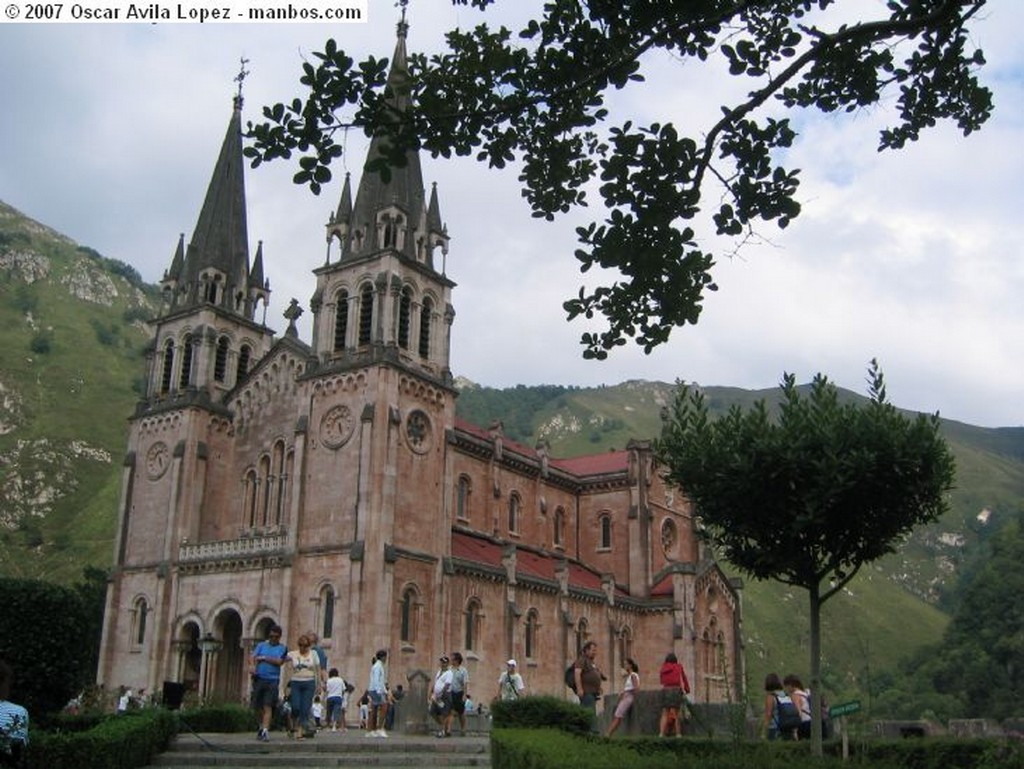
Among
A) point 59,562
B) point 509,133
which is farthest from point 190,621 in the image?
point 59,562

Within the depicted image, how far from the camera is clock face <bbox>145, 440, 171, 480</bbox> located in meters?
46.0

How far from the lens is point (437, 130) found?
9.91 m

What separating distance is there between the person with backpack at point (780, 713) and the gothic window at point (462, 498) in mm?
27849

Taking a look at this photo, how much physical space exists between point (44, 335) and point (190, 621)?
383 feet

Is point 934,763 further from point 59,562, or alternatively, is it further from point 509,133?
point 59,562

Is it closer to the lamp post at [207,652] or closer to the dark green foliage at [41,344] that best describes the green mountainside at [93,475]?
the dark green foliage at [41,344]

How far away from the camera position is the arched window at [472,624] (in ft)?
132

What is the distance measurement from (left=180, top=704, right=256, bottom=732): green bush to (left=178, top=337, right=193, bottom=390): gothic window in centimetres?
2457

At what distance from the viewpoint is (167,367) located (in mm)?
48562

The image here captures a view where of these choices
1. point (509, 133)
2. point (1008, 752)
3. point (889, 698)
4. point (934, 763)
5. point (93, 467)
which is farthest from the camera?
point (93, 467)

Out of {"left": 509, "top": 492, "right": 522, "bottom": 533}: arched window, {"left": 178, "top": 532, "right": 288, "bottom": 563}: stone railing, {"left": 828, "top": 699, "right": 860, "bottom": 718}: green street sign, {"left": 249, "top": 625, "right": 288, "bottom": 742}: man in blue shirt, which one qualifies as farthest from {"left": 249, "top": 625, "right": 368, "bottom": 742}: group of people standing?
{"left": 509, "top": 492, "right": 522, "bottom": 533}: arched window

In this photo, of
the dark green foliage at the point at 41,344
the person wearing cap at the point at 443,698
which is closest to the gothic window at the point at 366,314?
the person wearing cap at the point at 443,698

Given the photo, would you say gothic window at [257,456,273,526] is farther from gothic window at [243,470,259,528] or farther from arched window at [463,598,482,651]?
arched window at [463,598,482,651]

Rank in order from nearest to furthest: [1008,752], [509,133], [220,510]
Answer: [509,133]
[1008,752]
[220,510]
